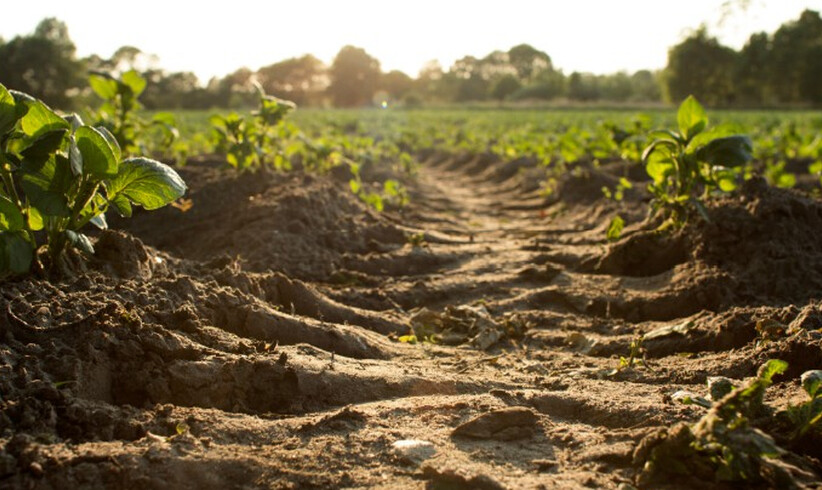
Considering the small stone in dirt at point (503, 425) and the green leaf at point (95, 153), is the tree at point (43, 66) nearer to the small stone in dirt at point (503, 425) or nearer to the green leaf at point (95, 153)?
the green leaf at point (95, 153)

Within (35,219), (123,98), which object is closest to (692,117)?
(35,219)

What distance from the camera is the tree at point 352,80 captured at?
77250 millimetres

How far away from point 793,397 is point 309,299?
2294mm

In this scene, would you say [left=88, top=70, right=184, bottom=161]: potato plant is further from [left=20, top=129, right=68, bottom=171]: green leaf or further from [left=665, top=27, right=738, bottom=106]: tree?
[left=665, top=27, right=738, bottom=106]: tree

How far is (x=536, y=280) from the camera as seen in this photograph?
484 centimetres

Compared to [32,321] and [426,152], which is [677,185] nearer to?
[32,321]

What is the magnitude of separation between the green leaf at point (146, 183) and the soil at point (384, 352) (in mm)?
346

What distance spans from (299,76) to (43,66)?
43830 mm

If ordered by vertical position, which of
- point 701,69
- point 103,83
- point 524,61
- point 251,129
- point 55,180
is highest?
point 524,61

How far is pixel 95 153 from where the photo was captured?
2.58m

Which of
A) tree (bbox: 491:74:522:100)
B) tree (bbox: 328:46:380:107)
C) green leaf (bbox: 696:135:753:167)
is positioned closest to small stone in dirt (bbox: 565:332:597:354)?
green leaf (bbox: 696:135:753:167)

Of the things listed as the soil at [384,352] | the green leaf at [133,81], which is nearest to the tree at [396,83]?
the green leaf at [133,81]

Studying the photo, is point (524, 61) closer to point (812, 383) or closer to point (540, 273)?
point (540, 273)

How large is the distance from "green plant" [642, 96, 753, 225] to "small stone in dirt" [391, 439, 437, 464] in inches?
122
